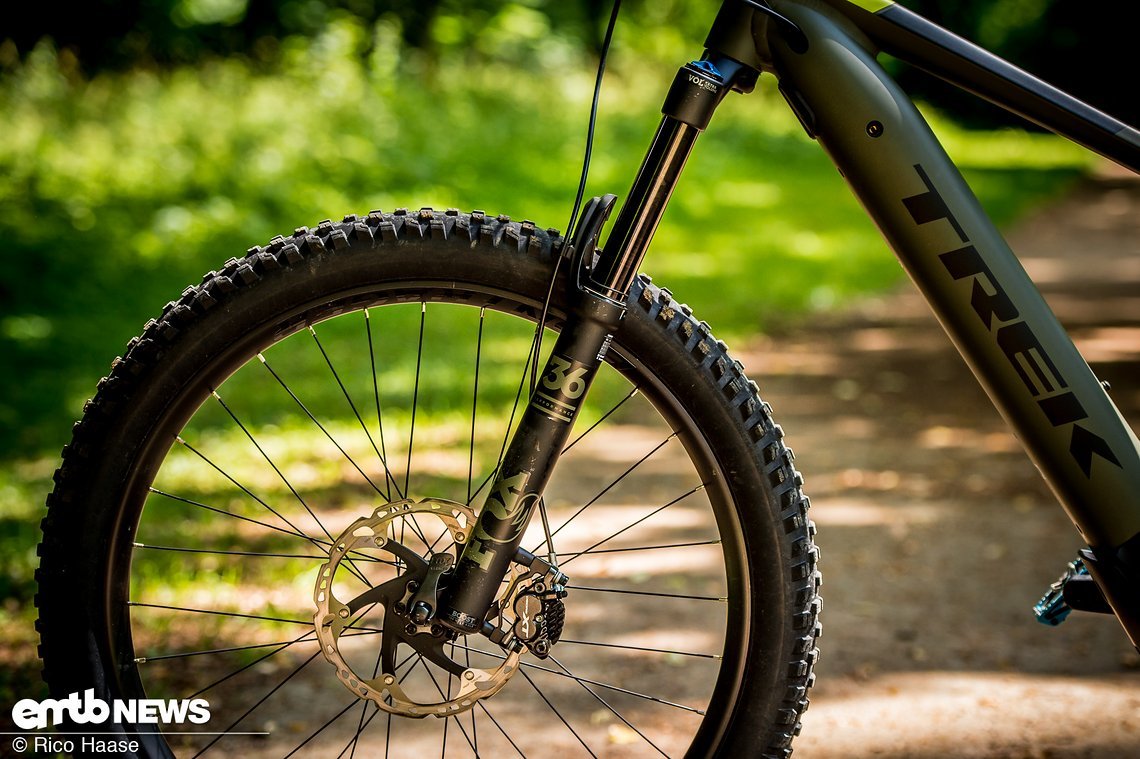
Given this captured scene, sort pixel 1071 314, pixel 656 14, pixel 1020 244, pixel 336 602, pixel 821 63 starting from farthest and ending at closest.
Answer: pixel 656 14 → pixel 1020 244 → pixel 1071 314 → pixel 336 602 → pixel 821 63

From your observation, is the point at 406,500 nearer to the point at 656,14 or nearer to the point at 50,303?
the point at 50,303

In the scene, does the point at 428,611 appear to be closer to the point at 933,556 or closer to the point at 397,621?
the point at 397,621

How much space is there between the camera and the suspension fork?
182cm

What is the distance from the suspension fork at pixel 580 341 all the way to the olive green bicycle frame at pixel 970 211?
0.47 feet

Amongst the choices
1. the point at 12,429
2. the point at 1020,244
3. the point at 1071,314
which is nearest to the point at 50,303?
the point at 12,429

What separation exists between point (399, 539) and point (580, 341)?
168 cm

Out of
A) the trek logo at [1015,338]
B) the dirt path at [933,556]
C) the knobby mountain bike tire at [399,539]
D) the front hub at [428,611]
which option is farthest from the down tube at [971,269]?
the dirt path at [933,556]

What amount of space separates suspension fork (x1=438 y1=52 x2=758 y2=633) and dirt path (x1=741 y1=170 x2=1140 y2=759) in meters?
1.21

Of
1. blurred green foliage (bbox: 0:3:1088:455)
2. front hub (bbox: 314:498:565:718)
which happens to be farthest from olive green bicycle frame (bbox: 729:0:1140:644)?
blurred green foliage (bbox: 0:3:1088:455)

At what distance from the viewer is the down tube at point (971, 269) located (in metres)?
1.81

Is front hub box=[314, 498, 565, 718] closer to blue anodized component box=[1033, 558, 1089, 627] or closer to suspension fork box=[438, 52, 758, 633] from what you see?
suspension fork box=[438, 52, 758, 633]

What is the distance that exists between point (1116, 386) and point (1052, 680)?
3502 millimetres

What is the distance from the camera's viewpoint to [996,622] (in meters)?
3.45

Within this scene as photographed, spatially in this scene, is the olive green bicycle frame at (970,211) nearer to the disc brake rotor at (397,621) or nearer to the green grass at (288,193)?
the disc brake rotor at (397,621)
